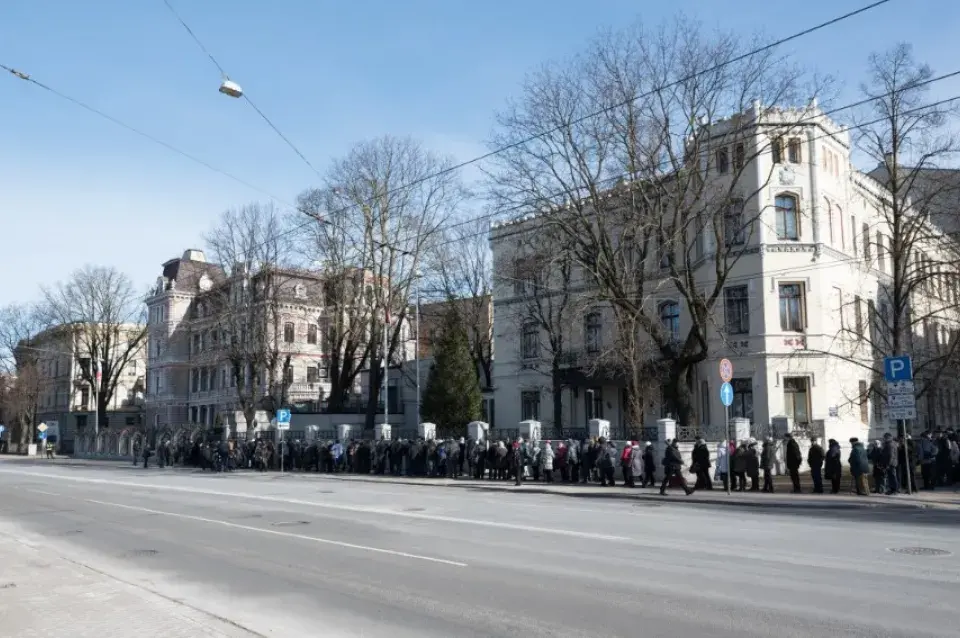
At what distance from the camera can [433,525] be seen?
49.8 feet

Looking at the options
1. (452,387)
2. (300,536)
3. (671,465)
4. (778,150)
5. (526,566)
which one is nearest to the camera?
(526,566)

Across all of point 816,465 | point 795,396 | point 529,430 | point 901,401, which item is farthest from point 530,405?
point 901,401

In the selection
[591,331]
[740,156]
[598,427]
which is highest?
[740,156]

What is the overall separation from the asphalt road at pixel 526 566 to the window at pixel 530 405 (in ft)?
91.0

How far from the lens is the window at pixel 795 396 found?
3628 cm

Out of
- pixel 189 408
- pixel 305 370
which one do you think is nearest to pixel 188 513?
pixel 305 370

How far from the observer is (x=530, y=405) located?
4772cm

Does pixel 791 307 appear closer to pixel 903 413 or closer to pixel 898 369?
pixel 898 369

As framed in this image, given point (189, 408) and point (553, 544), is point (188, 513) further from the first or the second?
point (189, 408)

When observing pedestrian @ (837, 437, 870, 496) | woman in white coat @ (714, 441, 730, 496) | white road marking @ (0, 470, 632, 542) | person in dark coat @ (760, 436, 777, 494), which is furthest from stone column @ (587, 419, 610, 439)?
white road marking @ (0, 470, 632, 542)

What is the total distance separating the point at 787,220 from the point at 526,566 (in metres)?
30.7

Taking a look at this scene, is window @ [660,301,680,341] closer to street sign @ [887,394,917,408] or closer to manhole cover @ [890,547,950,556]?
street sign @ [887,394,917,408]

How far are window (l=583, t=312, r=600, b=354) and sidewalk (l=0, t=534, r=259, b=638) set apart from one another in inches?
1409

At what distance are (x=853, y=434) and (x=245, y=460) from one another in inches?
1126
